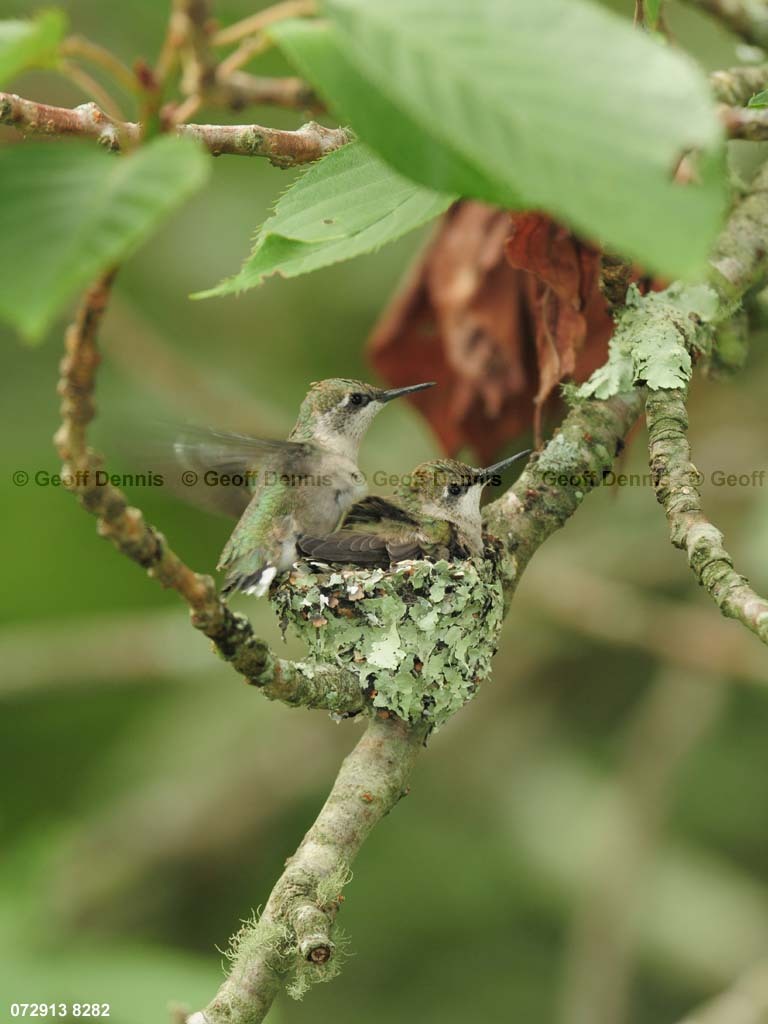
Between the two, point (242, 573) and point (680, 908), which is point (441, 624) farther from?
point (680, 908)

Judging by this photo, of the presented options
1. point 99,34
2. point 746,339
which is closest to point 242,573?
point 746,339

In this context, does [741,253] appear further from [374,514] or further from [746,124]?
[374,514]

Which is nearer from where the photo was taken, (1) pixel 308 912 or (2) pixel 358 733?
(1) pixel 308 912

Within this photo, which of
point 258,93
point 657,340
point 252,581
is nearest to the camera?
point 258,93

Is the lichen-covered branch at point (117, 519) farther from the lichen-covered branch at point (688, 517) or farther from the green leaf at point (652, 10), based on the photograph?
the green leaf at point (652, 10)

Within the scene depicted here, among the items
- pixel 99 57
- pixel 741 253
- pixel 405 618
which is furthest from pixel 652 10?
pixel 405 618

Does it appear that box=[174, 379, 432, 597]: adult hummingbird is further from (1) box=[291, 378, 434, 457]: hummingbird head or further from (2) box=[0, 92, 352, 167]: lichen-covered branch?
(2) box=[0, 92, 352, 167]: lichen-covered branch

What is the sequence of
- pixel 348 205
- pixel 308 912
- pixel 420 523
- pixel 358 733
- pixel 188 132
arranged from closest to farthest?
1. pixel 308 912
2. pixel 348 205
3. pixel 188 132
4. pixel 420 523
5. pixel 358 733
